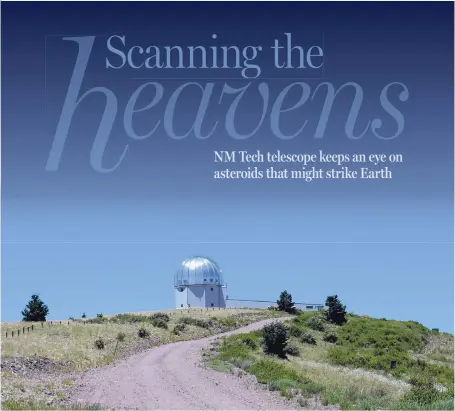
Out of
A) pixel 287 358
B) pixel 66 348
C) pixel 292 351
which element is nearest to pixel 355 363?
pixel 292 351

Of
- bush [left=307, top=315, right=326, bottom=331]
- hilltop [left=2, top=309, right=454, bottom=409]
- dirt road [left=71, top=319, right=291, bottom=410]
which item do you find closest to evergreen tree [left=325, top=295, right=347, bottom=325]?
hilltop [left=2, top=309, right=454, bottom=409]

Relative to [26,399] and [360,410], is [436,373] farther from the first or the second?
[26,399]

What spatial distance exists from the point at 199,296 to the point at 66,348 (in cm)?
5306

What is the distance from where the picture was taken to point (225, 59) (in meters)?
21.9

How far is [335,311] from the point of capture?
202ft

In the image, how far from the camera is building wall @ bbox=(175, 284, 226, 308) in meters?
87.1

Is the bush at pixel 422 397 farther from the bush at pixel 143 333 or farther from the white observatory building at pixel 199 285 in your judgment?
the white observatory building at pixel 199 285

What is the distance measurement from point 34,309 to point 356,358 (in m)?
25.7

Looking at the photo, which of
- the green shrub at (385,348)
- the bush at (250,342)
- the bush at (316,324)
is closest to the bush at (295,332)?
the green shrub at (385,348)

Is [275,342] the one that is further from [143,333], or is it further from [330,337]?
[330,337]

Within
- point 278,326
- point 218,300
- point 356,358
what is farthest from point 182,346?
point 218,300

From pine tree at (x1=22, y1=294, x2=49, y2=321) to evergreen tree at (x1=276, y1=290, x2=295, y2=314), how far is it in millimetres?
29847

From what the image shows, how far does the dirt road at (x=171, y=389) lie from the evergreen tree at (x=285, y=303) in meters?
45.5

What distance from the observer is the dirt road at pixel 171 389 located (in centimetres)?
1972
